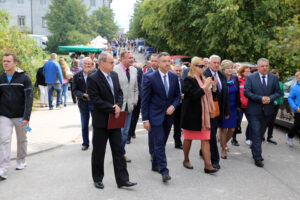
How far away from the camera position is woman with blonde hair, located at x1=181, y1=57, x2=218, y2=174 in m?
5.72

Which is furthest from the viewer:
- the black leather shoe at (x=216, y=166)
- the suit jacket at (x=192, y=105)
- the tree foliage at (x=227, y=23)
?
the tree foliage at (x=227, y=23)

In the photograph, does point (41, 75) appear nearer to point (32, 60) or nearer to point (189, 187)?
point (32, 60)

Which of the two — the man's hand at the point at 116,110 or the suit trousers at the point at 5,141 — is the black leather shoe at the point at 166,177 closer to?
the man's hand at the point at 116,110

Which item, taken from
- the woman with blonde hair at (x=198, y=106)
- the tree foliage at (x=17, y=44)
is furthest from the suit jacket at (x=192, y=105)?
the tree foliage at (x=17, y=44)

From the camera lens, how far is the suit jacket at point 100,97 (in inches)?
193

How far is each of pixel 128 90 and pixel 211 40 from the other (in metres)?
10.6

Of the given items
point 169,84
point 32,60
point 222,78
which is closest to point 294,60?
point 222,78

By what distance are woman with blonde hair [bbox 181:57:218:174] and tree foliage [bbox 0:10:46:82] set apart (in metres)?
9.46

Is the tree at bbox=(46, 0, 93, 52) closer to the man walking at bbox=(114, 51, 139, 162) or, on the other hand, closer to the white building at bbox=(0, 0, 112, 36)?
the white building at bbox=(0, 0, 112, 36)

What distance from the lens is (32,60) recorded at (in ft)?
50.6

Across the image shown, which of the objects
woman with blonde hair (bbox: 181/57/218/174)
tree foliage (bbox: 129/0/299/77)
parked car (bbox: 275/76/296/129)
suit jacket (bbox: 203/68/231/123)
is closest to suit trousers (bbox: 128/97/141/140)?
suit jacket (bbox: 203/68/231/123)

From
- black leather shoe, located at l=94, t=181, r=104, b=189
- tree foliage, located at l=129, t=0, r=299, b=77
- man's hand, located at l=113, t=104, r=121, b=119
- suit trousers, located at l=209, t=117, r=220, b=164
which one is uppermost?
tree foliage, located at l=129, t=0, r=299, b=77

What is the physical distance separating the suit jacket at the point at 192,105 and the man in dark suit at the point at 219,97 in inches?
19.6

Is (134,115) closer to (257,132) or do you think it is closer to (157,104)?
(157,104)
